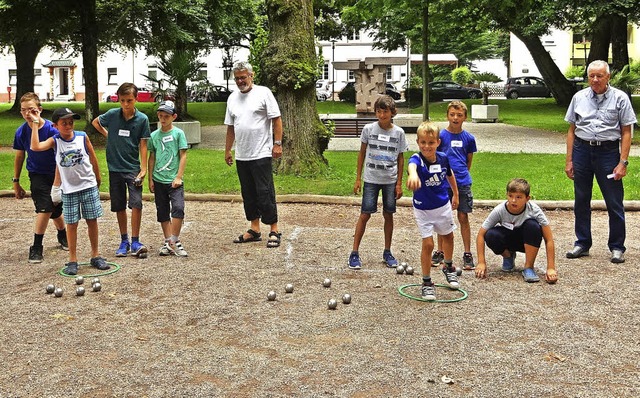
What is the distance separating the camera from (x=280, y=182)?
14.0 metres

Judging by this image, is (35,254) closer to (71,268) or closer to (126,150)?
(71,268)

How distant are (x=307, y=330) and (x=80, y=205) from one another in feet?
10.2

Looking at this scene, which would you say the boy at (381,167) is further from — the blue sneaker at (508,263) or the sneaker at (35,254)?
the sneaker at (35,254)

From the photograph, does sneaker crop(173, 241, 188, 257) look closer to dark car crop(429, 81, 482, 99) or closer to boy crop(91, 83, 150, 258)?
boy crop(91, 83, 150, 258)

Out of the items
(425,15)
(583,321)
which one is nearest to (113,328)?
A: (583,321)

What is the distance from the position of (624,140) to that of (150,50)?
97.8ft

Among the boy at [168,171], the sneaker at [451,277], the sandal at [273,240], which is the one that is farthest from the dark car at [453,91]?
the sneaker at [451,277]

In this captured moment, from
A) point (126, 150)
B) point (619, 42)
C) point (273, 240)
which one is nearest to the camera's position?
point (126, 150)

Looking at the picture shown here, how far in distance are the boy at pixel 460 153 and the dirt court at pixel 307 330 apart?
475 mm

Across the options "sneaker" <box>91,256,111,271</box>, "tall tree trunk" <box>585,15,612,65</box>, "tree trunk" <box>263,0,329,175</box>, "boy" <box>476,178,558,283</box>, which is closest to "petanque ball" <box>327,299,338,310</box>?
"boy" <box>476,178,558,283</box>

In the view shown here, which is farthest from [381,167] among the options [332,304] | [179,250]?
[179,250]

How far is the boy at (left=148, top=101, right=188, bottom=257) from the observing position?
8.84 metres

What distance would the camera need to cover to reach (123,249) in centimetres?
893

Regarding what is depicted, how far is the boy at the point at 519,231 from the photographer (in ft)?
25.0
